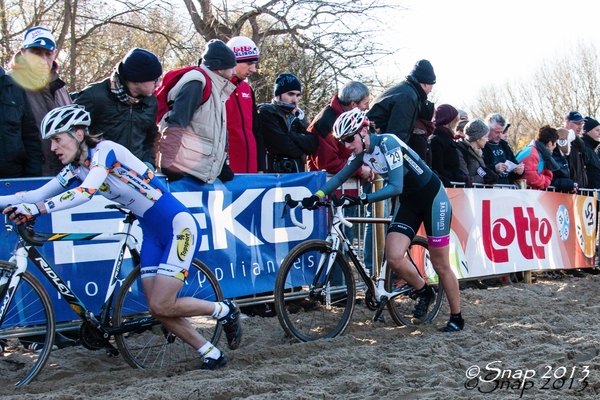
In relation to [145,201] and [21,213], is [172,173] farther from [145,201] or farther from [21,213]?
[21,213]

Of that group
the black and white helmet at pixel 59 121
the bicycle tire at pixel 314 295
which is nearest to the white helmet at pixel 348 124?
the bicycle tire at pixel 314 295

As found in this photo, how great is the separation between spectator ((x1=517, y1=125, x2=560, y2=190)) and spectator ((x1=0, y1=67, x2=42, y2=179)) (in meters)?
7.48

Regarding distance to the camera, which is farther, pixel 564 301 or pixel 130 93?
pixel 564 301

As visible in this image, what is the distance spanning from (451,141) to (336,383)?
5179mm

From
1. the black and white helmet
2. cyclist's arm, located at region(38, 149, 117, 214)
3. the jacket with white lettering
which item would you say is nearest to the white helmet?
the jacket with white lettering

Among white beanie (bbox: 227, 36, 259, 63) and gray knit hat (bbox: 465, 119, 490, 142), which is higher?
white beanie (bbox: 227, 36, 259, 63)

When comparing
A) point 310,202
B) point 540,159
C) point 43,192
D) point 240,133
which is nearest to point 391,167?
point 310,202

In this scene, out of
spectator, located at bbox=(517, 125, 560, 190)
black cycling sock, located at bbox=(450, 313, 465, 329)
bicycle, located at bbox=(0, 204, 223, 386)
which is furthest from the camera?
spectator, located at bbox=(517, 125, 560, 190)

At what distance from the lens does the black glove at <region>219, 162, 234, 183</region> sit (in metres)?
6.60

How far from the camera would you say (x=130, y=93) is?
5.93 m

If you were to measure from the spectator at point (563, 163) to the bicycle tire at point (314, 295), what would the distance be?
639 cm

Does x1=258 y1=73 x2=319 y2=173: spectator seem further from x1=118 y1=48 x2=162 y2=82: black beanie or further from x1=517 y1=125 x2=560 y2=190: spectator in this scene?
x1=517 y1=125 x2=560 y2=190: spectator

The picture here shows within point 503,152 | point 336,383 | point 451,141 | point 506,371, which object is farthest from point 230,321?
point 503,152

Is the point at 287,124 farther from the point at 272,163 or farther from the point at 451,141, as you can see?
the point at 451,141
